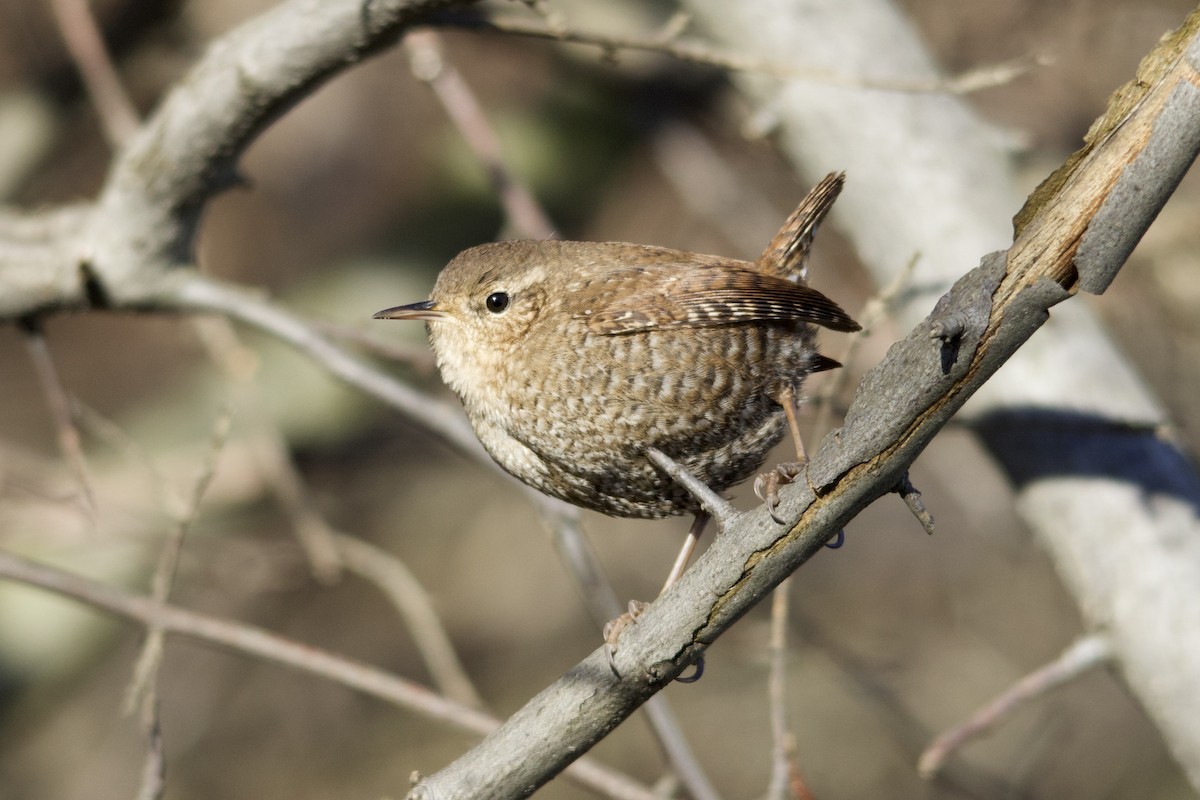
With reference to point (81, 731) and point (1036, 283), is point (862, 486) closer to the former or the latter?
point (1036, 283)

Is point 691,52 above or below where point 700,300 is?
above

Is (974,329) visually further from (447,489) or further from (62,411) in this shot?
(447,489)

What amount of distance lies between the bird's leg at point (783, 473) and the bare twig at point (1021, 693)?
1102 millimetres

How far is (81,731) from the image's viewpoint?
748 centimetres

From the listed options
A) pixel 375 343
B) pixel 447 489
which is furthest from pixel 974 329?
pixel 447 489

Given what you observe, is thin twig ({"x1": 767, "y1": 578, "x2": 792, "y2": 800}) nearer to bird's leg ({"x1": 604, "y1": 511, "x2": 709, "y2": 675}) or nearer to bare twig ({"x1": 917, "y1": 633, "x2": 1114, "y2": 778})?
bird's leg ({"x1": 604, "y1": 511, "x2": 709, "y2": 675})

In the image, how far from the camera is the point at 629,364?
2.31 m

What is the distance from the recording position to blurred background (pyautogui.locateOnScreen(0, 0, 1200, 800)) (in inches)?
208

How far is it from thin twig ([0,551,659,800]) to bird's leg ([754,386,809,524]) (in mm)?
1060

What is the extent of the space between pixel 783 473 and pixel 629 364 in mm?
383

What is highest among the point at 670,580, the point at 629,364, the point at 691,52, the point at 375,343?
the point at 375,343

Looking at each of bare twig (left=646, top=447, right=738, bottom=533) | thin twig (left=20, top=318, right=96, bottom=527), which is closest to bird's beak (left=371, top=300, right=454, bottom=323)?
bare twig (left=646, top=447, right=738, bottom=533)

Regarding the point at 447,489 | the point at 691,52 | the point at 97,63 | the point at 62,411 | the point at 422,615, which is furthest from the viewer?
the point at 447,489

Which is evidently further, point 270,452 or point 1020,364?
point 270,452
